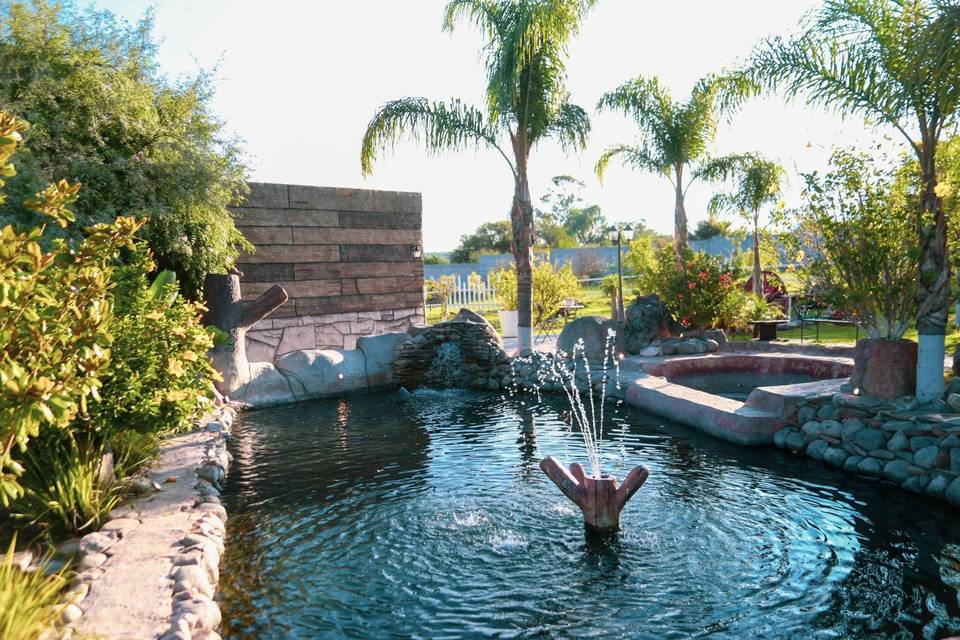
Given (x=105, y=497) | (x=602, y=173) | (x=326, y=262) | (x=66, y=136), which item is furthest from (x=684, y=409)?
(x=602, y=173)

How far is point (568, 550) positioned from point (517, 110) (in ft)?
28.5

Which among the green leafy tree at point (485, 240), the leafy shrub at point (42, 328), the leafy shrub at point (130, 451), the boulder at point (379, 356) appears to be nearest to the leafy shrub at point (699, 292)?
the boulder at point (379, 356)

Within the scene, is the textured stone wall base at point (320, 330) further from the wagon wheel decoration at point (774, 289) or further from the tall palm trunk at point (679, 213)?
the wagon wheel decoration at point (774, 289)

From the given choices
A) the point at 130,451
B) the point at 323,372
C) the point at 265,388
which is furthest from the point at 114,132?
the point at 130,451

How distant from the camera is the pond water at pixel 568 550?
3543 mm

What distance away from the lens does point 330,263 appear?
11.5 meters

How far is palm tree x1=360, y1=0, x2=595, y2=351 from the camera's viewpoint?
34.9 feet

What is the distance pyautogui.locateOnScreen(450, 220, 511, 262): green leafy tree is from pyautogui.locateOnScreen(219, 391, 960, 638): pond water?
115 feet

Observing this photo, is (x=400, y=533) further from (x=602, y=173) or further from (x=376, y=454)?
(x=602, y=173)

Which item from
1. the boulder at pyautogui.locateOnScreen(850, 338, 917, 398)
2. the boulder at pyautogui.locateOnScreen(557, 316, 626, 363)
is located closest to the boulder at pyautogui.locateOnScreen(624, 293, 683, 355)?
the boulder at pyautogui.locateOnScreen(557, 316, 626, 363)

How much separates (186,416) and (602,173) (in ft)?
46.1

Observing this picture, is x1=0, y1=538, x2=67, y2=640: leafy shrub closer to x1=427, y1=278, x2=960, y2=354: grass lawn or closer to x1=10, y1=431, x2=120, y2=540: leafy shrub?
x1=10, y1=431, x2=120, y2=540: leafy shrub

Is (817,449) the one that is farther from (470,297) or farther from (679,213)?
(470,297)

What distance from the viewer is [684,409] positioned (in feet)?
25.1
